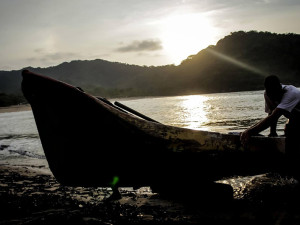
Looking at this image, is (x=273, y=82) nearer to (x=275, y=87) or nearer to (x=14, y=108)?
(x=275, y=87)

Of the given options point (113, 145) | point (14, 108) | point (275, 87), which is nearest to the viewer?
point (113, 145)

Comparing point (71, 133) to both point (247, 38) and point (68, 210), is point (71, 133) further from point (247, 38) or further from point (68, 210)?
point (247, 38)

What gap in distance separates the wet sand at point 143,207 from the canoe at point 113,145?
1.29ft

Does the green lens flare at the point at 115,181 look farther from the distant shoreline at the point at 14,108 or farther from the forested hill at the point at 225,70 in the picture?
the forested hill at the point at 225,70

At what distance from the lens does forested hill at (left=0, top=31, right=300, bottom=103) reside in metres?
102

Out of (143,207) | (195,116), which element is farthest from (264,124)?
(195,116)

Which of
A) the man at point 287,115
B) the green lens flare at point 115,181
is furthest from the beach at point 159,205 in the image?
the man at point 287,115

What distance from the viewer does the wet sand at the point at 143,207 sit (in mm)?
3240

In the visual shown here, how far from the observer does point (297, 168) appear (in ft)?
12.8

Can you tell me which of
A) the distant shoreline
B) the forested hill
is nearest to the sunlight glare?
the distant shoreline

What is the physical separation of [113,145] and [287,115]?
2.53 m

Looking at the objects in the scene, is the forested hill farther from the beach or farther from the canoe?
the canoe

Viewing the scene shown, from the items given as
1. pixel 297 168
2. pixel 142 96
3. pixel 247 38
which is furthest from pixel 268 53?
pixel 297 168

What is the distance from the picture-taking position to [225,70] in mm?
113000
